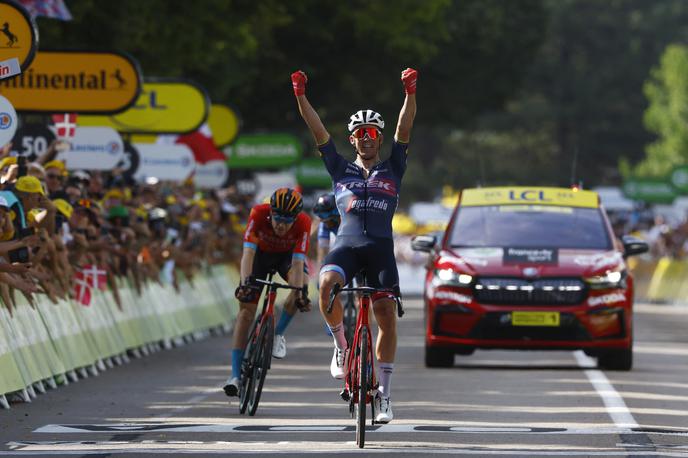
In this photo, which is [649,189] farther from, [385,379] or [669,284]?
[385,379]

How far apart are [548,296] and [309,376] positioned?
2.47m

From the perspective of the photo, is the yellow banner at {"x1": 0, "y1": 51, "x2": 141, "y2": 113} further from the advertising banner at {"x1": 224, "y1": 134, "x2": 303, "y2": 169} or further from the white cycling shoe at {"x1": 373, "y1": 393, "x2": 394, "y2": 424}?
the advertising banner at {"x1": 224, "y1": 134, "x2": 303, "y2": 169}

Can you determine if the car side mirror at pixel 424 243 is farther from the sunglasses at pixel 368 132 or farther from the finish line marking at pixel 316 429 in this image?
the sunglasses at pixel 368 132

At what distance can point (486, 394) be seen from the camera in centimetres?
1816

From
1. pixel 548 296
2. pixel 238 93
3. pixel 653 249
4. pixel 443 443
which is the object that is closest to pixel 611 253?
pixel 548 296

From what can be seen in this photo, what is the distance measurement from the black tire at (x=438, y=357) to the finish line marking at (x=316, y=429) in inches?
256

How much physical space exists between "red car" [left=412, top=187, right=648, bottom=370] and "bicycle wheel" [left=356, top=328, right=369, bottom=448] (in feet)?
22.7

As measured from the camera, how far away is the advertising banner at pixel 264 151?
47.8 m

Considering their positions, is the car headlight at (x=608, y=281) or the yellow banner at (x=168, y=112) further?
the yellow banner at (x=168, y=112)

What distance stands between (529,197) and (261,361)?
23.1 feet

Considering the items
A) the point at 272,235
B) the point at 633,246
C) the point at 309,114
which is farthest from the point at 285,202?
the point at 633,246

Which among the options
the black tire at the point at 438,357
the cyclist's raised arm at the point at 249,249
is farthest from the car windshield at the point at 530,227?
the cyclist's raised arm at the point at 249,249

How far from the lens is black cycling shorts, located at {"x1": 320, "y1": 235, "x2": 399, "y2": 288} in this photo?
46.7 ft

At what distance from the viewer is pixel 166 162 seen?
106 feet
